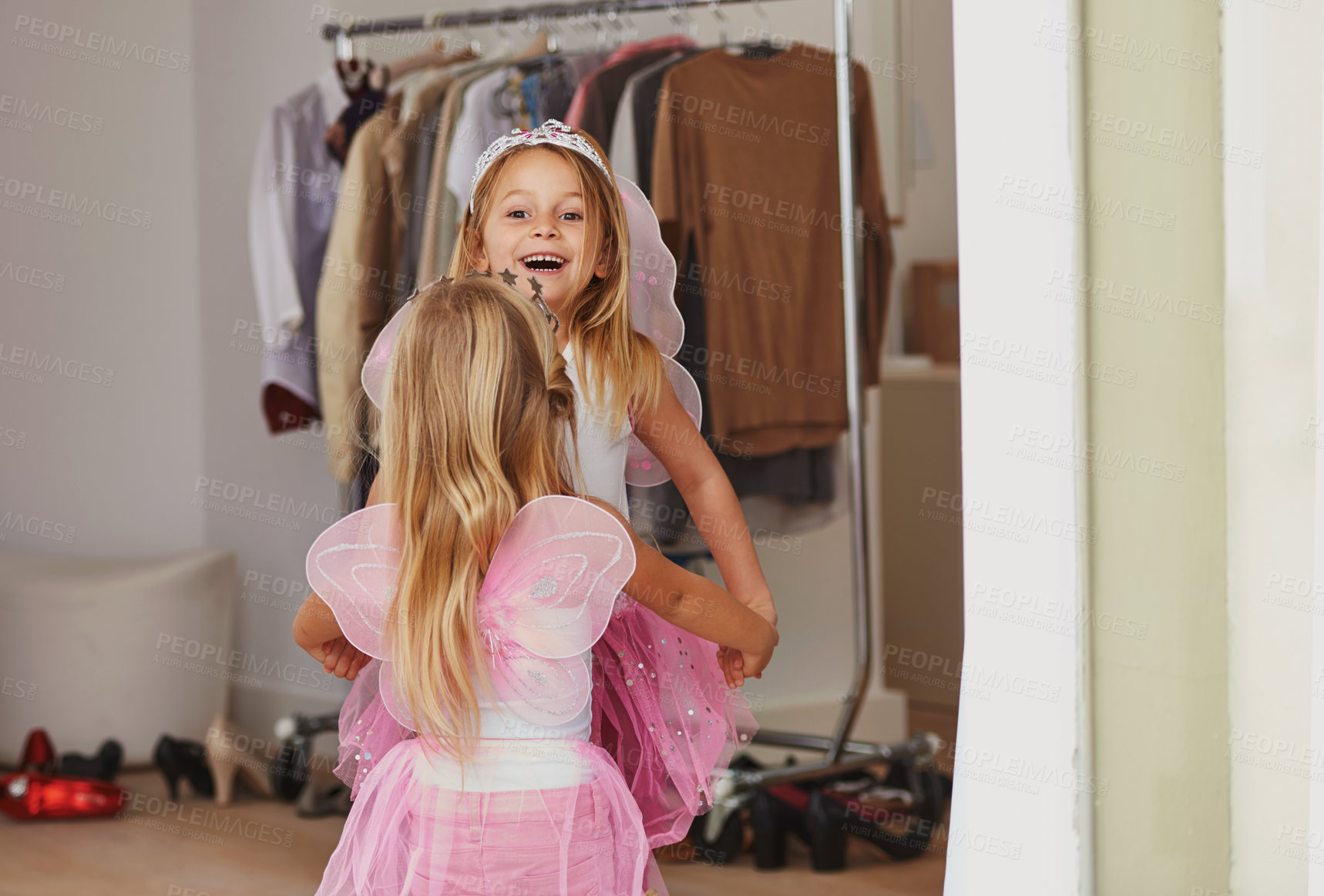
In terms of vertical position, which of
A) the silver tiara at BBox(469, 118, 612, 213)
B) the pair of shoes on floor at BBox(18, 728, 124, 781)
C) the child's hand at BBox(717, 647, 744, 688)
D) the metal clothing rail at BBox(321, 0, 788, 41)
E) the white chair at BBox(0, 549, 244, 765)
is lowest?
the pair of shoes on floor at BBox(18, 728, 124, 781)

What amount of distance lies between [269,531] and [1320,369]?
8.11 feet

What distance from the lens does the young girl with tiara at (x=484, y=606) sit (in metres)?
1.11

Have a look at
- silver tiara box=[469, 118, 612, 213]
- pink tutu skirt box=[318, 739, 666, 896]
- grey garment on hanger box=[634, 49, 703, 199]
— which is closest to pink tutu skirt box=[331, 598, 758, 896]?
pink tutu skirt box=[318, 739, 666, 896]

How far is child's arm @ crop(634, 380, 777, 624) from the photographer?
4.44 feet

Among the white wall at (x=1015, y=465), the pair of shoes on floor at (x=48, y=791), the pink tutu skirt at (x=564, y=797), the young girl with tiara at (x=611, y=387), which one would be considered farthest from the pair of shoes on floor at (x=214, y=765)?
the white wall at (x=1015, y=465)

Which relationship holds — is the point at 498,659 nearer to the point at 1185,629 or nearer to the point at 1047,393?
the point at 1047,393

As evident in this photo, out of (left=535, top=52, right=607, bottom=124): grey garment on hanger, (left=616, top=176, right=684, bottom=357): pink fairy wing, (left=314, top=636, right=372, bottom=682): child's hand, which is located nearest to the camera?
(left=314, top=636, right=372, bottom=682): child's hand

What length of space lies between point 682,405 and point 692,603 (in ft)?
1.01

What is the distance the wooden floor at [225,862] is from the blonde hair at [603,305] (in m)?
1.11

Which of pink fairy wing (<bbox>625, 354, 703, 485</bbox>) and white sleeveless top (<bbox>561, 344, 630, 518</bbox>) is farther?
pink fairy wing (<bbox>625, 354, 703, 485</bbox>)

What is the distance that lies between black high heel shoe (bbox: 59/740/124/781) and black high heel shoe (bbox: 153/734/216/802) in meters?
0.08

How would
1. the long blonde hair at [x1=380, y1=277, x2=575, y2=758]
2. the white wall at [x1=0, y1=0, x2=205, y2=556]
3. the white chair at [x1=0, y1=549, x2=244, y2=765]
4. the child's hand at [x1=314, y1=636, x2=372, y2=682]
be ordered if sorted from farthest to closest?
1. the white wall at [x1=0, y1=0, x2=205, y2=556]
2. the white chair at [x1=0, y1=549, x2=244, y2=765]
3. the child's hand at [x1=314, y1=636, x2=372, y2=682]
4. the long blonde hair at [x1=380, y1=277, x2=575, y2=758]

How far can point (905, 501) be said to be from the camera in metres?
3.30

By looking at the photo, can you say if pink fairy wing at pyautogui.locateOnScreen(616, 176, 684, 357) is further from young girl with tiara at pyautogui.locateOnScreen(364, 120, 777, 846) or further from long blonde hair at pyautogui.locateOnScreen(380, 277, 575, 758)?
long blonde hair at pyautogui.locateOnScreen(380, 277, 575, 758)
